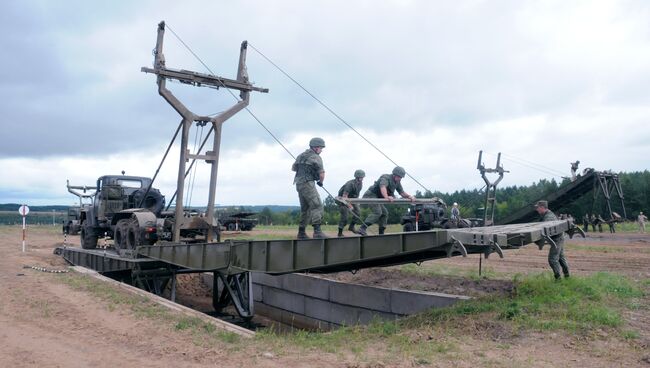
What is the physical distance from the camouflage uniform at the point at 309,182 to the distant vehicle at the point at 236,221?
81.6 feet

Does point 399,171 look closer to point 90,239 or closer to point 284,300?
point 284,300

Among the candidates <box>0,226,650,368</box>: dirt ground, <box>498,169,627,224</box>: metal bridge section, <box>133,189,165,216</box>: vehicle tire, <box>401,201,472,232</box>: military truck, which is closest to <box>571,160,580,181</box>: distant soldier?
<box>498,169,627,224</box>: metal bridge section

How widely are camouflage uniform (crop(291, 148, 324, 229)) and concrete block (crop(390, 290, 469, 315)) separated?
254 cm

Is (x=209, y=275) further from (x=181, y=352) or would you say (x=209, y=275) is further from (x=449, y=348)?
(x=449, y=348)

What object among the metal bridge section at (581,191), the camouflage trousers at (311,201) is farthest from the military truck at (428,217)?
the camouflage trousers at (311,201)

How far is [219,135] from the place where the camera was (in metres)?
12.0

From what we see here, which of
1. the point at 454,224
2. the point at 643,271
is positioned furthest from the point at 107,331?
the point at 454,224

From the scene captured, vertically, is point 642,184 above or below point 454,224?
above

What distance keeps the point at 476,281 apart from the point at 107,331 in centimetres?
647

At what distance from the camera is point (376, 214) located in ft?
32.6

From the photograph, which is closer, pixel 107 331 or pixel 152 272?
pixel 107 331

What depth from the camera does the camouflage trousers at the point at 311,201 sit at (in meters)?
8.83

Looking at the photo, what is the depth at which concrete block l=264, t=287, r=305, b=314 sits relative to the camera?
13.3m

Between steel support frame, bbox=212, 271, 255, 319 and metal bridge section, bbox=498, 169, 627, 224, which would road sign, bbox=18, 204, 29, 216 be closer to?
steel support frame, bbox=212, 271, 255, 319
